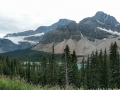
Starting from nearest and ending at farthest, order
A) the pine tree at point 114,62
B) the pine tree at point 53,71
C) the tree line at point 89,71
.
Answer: the pine tree at point 114,62 < the tree line at point 89,71 < the pine tree at point 53,71

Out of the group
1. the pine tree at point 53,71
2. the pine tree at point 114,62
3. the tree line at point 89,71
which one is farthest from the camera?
the pine tree at point 53,71

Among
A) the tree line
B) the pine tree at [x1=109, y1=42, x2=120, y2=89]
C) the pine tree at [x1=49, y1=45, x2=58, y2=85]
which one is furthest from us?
the pine tree at [x1=49, y1=45, x2=58, y2=85]

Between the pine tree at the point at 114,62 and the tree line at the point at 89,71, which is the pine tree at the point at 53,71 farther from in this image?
the pine tree at the point at 114,62

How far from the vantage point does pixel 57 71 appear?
9806cm

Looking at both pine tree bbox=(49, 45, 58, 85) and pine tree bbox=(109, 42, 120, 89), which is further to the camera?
pine tree bbox=(49, 45, 58, 85)

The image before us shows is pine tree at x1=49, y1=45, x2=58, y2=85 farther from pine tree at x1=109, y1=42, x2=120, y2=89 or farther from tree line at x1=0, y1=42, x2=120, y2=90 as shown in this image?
pine tree at x1=109, y1=42, x2=120, y2=89

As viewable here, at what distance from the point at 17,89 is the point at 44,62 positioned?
101m

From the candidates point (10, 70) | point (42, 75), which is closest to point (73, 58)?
point (42, 75)

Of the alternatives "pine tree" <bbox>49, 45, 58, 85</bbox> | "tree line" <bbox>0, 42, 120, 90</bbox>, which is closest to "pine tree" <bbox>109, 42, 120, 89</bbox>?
"tree line" <bbox>0, 42, 120, 90</bbox>

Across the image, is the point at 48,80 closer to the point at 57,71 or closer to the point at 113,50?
the point at 57,71

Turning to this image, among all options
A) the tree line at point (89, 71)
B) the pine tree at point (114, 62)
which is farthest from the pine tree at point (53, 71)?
the pine tree at point (114, 62)

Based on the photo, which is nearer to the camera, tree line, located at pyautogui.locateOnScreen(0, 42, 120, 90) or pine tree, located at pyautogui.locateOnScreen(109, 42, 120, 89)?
pine tree, located at pyautogui.locateOnScreen(109, 42, 120, 89)

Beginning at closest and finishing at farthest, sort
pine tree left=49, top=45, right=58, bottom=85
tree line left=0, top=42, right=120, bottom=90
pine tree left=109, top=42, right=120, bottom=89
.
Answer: pine tree left=109, top=42, right=120, bottom=89 < tree line left=0, top=42, right=120, bottom=90 < pine tree left=49, top=45, right=58, bottom=85

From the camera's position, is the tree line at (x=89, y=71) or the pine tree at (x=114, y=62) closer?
the pine tree at (x=114, y=62)
